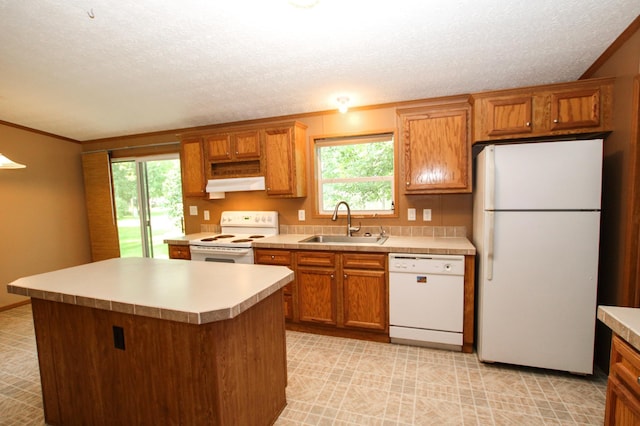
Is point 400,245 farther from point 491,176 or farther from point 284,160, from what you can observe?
point 284,160

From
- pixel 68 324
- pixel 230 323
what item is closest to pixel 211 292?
pixel 230 323

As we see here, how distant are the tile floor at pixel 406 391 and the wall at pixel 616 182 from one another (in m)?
0.59

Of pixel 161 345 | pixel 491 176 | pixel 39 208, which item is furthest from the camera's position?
pixel 39 208

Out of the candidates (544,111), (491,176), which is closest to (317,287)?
(491,176)

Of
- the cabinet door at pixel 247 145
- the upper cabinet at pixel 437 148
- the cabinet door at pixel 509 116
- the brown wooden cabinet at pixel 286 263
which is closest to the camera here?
the cabinet door at pixel 509 116

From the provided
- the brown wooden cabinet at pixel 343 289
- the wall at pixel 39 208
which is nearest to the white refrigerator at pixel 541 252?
the brown wooden cabinet at pixel 343 289

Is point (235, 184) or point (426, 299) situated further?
point (235, 184)

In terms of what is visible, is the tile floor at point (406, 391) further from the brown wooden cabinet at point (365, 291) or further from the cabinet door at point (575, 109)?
the cabinet door at point (575, 109)

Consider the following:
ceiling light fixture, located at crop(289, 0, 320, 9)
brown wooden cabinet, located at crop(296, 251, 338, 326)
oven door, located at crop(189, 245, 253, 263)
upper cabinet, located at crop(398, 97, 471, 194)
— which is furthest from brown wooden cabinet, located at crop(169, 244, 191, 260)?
ceiling light fixture, located at crop(289, 0, 320, 9)

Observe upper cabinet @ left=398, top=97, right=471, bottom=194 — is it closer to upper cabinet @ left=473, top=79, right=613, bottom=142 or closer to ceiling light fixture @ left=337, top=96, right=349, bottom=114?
upper cabinet @ left=473, top=79, right=613, bottom=142

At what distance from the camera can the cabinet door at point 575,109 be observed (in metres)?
2.13

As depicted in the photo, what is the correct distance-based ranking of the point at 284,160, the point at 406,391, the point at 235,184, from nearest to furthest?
the point at 406,391, the point at 284,160, the point at 235,184

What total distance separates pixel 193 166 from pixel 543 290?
3.67 metres

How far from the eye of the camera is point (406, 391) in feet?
6.68
